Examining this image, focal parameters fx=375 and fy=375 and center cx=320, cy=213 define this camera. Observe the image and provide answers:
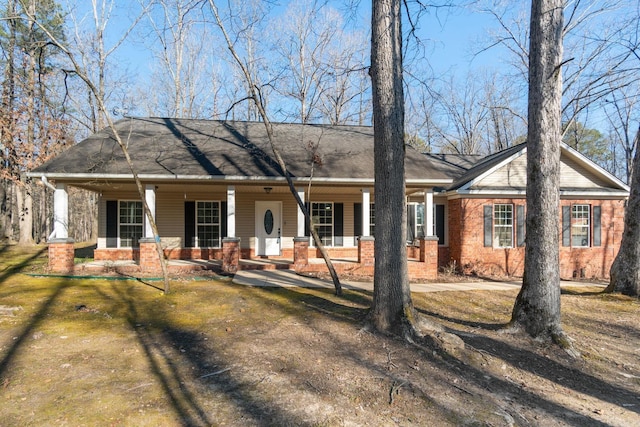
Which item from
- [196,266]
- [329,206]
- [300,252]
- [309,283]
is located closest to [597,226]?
[329,206]

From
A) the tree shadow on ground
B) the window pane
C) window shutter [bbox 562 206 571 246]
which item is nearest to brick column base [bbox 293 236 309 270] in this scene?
the window pane

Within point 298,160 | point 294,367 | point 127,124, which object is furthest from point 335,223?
point 294,367

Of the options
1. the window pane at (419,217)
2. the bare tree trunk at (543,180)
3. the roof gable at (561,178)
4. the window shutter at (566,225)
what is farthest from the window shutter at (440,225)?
the bare tree trunk at (543,180)

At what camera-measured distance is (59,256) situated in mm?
9984

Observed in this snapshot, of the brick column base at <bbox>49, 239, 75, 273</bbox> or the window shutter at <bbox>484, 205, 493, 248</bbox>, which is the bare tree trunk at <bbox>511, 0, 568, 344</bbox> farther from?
the brick column base at <bbox>49, 239, 75, 273</bbox>

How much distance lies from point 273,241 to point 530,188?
9.38 metres

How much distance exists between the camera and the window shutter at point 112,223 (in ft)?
41.3

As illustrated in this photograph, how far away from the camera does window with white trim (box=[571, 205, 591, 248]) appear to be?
527 inches

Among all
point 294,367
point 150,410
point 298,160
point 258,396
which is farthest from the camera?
point 298,160

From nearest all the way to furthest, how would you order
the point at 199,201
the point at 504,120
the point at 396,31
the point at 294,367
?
the point at 294,367 → the point at 396,31 → the point at 199,201 → the point at 504,120

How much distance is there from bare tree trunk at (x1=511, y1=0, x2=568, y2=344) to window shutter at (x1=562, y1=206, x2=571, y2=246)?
918 cm

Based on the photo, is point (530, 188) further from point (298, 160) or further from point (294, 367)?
point (298, 160)

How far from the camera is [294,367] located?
14.3 ft

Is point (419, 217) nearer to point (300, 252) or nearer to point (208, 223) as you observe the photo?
point (300, 252)
